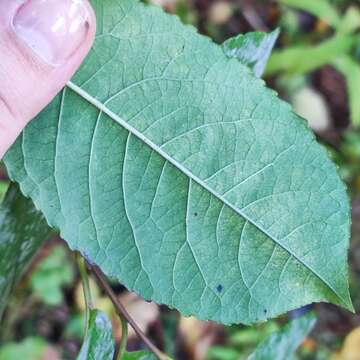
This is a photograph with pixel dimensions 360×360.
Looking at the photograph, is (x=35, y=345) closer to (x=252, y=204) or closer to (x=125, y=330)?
(x=125, y=330)

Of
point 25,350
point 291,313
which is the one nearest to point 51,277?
point 25,350

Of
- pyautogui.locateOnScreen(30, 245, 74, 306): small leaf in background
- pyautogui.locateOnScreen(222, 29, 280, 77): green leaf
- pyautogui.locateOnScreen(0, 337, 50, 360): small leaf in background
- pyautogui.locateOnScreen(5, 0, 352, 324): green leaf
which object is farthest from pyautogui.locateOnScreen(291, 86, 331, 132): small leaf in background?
pyautogui.locateOnScreen(5, 0, 352, 324): green leaf

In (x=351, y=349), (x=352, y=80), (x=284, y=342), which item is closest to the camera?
(x=284, y=342)

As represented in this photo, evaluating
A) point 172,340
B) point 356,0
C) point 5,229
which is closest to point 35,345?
point 172,340

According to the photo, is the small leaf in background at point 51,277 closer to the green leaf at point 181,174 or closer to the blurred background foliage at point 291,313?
the blurred background foliage at point 291,313

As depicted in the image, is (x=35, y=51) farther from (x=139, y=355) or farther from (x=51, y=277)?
(x=51, y=277)

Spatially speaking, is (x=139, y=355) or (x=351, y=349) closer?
(x=139, y=355)

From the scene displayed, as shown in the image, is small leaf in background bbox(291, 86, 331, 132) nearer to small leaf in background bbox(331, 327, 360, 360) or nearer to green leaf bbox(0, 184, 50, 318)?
small leaf in background bbox(331, 327, 360, 360)

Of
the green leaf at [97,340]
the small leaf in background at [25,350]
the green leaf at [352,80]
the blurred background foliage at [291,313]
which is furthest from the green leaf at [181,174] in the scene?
the green leaf at [352,80]
